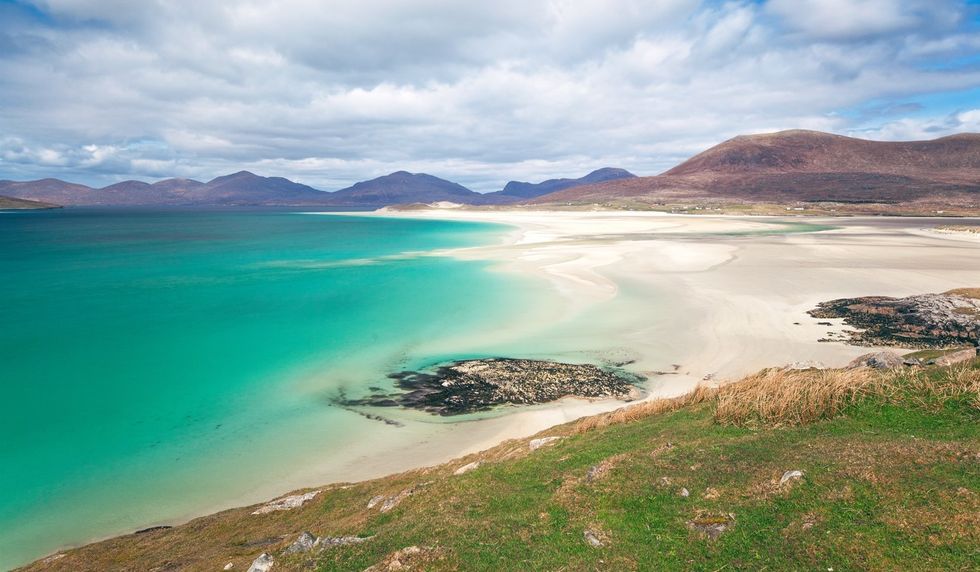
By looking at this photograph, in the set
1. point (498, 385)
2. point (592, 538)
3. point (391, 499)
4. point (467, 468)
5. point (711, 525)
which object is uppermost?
point (711, 525)

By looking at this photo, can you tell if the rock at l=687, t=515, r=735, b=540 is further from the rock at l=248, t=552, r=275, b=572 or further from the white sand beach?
the white sand beach

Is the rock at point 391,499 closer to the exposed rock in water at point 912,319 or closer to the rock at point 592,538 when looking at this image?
the rock at point 592,538

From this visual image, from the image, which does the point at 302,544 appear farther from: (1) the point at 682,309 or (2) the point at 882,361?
(1) the point at 682,309

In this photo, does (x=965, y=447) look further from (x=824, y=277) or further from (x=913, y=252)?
(x=913, y=252)

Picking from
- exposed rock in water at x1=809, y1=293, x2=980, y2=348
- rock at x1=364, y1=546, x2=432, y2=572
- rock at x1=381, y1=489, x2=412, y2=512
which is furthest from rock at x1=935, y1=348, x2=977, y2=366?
rock at x1=364, y1=546, x2=432, y2=572

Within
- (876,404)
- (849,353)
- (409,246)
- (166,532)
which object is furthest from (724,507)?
(409,246)

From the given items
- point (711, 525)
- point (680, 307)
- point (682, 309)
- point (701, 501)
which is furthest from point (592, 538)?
point (680, 307)
